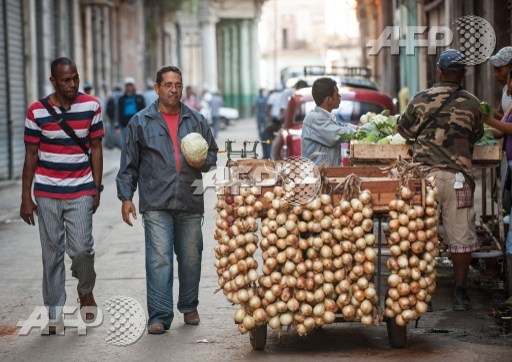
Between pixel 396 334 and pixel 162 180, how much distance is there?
1.89 m

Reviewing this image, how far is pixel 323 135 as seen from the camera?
10102 mm

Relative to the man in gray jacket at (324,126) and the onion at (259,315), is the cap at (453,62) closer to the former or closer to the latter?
the man in gray jacket at (324,126)

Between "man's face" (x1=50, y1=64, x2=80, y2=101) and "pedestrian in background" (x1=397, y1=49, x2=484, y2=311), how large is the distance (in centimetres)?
236

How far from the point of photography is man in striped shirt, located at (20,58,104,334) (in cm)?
834

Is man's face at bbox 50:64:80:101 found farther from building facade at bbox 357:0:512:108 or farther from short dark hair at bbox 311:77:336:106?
building facade at bbox 357:0:512:108

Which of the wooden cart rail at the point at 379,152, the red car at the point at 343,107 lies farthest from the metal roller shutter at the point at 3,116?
the wooden cart rail at the point at 379,152

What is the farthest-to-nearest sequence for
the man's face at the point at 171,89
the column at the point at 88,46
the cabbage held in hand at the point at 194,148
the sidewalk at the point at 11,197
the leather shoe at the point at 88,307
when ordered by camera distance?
1. the column at the point at 88,46
2. the sidewalk at the point at 11,197
3. the leather shoe at the point at 88,307
4. the man's face at the point at 171,89
5. the cabbage held in hand at the point at 194,148

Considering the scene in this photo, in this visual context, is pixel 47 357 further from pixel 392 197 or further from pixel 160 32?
pixel 160 32

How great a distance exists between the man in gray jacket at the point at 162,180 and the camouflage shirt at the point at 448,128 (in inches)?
59.8

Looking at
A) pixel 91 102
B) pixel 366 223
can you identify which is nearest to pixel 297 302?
pixel 366 223

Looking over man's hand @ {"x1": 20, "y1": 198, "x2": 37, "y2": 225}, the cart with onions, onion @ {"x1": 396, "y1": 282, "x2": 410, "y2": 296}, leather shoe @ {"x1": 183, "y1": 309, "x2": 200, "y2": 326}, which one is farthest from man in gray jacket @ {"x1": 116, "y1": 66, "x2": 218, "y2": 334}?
onion @ {"x1": 396, "y1": 282, "x2": 410, "y2": 296}

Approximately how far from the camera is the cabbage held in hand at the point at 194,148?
8180 millimetres

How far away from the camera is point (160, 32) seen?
51.0 metres

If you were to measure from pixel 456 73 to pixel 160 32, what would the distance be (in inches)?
1683
